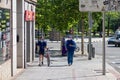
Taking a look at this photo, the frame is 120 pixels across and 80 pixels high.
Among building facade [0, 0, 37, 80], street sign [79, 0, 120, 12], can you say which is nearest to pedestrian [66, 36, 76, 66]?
building facade [0, 0, 37, 80]

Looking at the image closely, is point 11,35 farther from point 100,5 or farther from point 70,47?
point 70,47

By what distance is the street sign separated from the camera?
20.2 m

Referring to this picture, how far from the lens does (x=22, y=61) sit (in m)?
22.7

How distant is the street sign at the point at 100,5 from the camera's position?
20188mm

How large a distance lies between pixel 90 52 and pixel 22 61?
29.0ft

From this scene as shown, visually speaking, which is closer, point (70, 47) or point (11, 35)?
point (11, 35)

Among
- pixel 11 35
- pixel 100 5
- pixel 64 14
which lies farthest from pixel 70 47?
pixel 64 14

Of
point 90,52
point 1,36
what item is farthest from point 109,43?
point 1,36

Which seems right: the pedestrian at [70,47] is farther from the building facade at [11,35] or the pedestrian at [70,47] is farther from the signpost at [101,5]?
the signpost at [101,5]

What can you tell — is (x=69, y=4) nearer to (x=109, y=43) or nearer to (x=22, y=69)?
(x=22, y=69)

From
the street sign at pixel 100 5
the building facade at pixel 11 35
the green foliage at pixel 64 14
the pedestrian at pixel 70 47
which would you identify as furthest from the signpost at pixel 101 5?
the green foliage at pixel 64 14

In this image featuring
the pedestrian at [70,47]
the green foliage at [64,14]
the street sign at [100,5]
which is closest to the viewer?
the street sign at [100,5]

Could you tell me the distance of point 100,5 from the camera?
2073 centimetres

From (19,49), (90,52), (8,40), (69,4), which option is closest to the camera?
(8,40)
